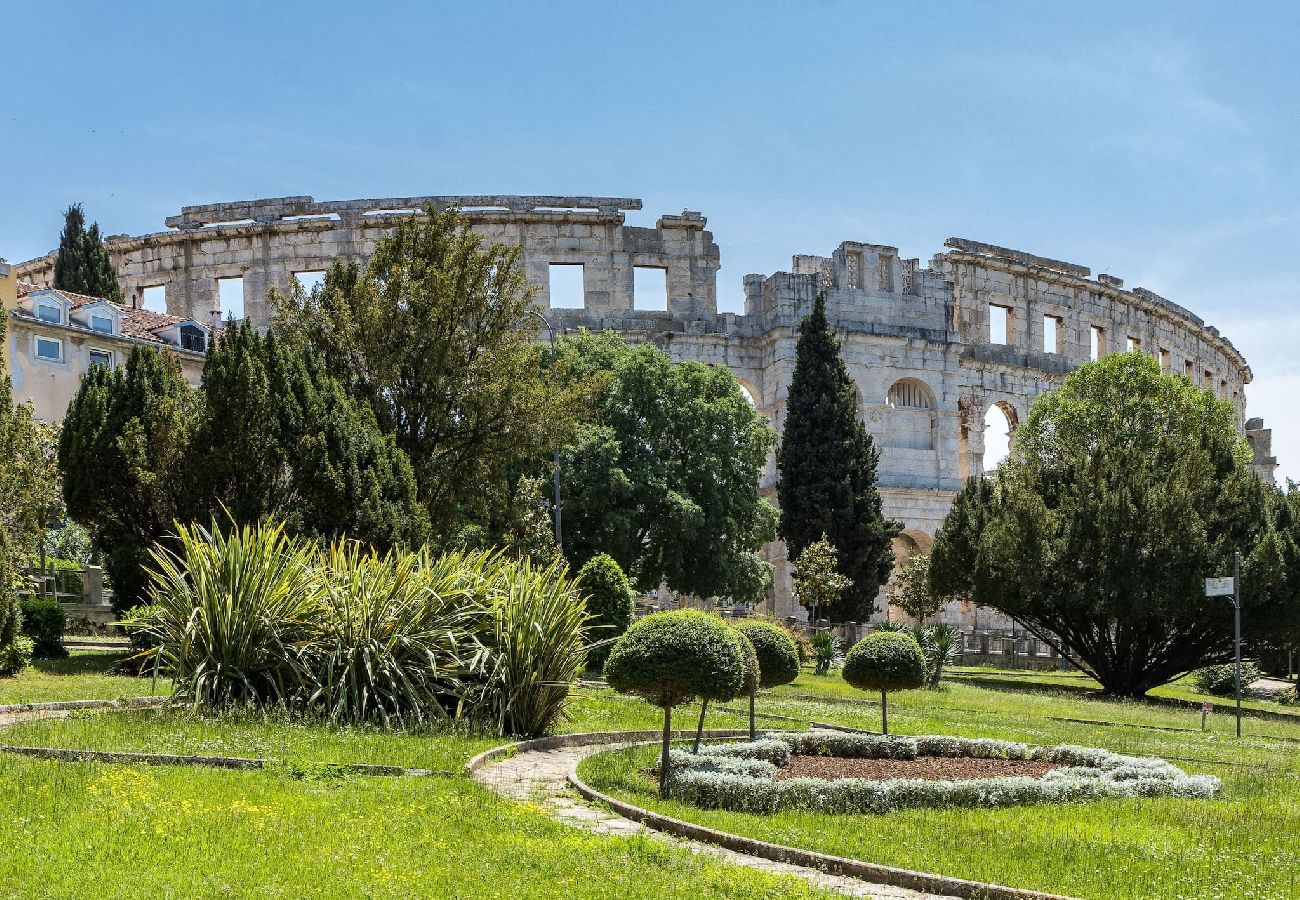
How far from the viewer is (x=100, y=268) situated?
50.7 meters

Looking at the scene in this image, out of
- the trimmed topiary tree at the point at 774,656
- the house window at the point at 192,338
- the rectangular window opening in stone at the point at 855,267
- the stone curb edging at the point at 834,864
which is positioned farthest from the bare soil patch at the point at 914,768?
the rectangular window opening in stone at the point at 855,267

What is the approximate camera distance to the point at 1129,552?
3338cm

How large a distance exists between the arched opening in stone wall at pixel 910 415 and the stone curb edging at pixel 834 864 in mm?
44937

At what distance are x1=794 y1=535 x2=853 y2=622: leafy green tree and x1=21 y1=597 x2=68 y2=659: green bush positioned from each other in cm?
2182

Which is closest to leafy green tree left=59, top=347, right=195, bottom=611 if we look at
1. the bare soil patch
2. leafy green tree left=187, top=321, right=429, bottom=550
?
leafy green tree left=187, top=321, right=429, bottom=550

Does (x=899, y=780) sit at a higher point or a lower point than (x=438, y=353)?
lower

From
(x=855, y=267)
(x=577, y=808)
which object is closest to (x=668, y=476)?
(x=855, y=267)

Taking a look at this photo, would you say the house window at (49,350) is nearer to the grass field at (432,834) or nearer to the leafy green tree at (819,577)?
the leafy green tree at (819,577)

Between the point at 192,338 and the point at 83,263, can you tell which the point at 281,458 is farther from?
the point at 83,263

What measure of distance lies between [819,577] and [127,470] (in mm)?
21590

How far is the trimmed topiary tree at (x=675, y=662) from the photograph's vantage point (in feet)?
41.3

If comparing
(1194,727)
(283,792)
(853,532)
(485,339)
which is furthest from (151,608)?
(853,532)

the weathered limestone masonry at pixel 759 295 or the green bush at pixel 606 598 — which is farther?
the weathered limestone masonry at pixel 759 295

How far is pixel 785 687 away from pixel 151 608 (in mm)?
14597
